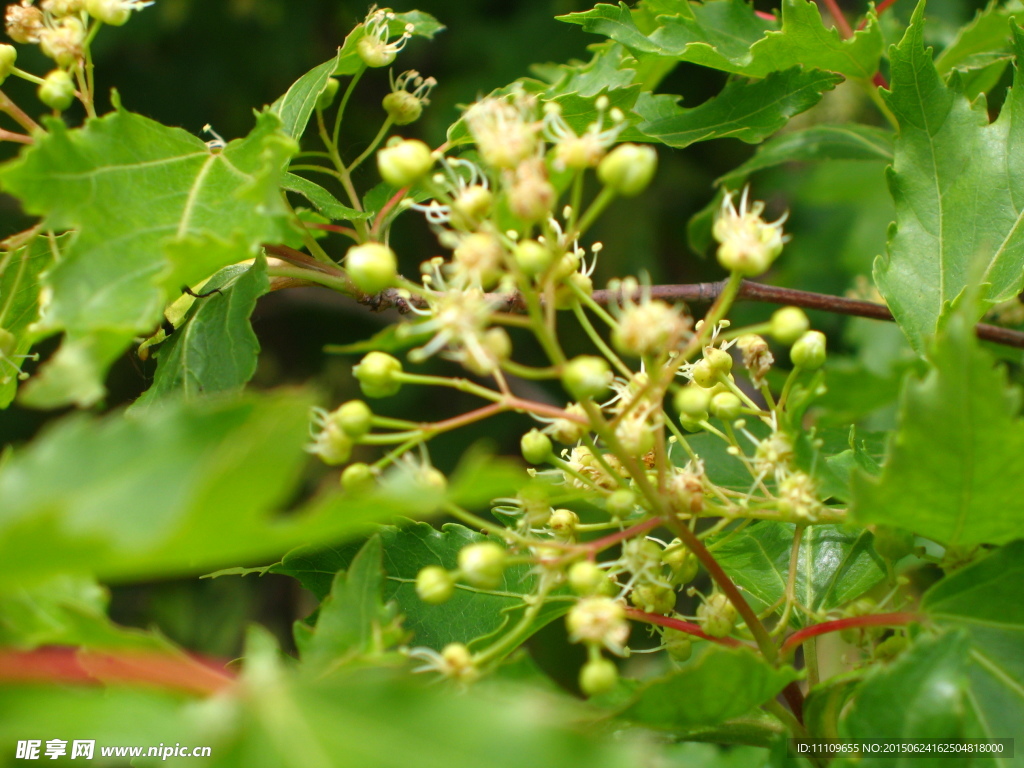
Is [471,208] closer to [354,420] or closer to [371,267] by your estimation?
[371,267]

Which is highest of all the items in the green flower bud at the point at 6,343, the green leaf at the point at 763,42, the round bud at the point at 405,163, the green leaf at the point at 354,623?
the green leaf at the point at 763,42

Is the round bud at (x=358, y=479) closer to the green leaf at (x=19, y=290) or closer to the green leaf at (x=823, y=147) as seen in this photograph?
the green leaf at (x=19, y=290)

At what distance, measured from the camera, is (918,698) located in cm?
92

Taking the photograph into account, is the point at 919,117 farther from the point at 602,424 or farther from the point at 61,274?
the point at 61,274

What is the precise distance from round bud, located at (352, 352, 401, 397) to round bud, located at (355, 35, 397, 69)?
615 millimetres

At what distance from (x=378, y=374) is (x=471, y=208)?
23cm

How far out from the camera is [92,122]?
1.15 metres

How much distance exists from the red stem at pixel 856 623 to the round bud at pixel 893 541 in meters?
0.07

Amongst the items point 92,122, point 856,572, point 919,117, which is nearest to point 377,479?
point 92,122

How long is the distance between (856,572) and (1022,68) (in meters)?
0.77

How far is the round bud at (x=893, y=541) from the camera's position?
1.11m

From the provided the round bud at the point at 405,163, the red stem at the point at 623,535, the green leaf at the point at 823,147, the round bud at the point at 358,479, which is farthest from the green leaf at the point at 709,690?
the green leaf at the point at 823,147

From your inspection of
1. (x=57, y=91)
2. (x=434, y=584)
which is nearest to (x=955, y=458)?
(x=434, y=584)

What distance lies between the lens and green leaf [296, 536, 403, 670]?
3.19 ft
